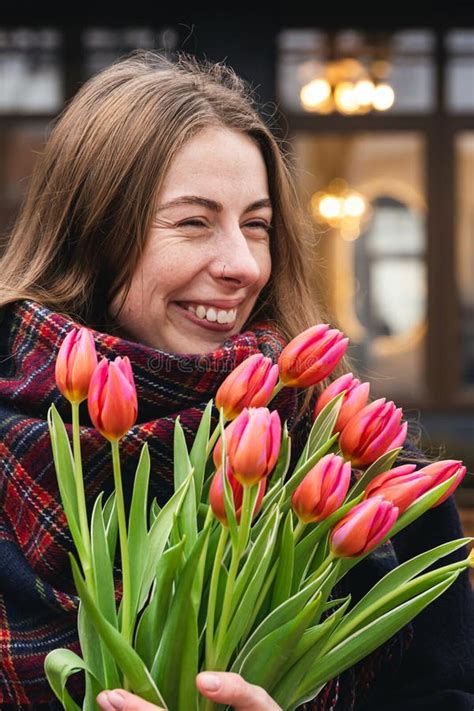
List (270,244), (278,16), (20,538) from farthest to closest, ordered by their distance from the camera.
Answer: (278,16)
(270,244)
(20,538)

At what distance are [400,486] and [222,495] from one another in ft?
0.47

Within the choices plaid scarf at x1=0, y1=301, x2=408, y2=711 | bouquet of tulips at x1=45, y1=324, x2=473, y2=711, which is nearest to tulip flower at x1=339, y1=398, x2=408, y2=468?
bouquet of tulips at x1=45, y1=324, x2=473, y2=711

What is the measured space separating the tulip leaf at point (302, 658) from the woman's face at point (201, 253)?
0.48m

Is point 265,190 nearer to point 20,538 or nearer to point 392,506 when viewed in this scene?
point 20,538

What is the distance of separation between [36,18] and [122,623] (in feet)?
19.8

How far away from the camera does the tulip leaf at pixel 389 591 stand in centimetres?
88

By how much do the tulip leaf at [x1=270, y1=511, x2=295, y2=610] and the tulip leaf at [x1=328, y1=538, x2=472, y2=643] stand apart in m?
0.05

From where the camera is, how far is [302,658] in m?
0.89

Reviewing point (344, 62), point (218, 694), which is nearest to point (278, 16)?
point (344, 62)

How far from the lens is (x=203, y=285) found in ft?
4.20

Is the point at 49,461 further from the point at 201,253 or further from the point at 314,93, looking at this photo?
the point at 314,93

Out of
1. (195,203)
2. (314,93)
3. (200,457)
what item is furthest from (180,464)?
(314,93)

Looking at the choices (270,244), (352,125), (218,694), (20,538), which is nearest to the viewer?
(218,694)

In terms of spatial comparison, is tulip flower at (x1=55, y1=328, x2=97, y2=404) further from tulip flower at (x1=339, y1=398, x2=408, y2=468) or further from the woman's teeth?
the woman's teeth
